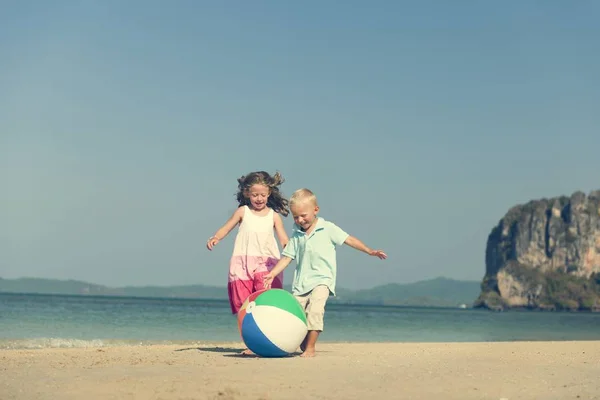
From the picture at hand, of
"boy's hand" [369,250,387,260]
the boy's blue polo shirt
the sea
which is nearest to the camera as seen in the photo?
"boy's hand" [369,250,387,260]

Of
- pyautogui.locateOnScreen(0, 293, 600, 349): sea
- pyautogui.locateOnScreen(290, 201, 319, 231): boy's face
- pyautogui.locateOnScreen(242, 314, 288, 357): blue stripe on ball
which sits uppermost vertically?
pyautogui.locateOnScreen(290, 201, 319, 231): boy's face

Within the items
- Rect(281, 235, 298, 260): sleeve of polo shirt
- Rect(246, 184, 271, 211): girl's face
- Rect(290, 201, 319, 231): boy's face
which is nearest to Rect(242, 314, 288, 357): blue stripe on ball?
Rect(281, 235, 298, 260): sleeve of polo shirt

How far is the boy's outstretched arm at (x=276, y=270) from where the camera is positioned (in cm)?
992

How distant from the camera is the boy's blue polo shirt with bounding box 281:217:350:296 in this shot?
9.84 metres

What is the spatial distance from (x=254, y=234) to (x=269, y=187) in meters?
0.65

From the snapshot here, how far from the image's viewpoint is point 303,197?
32.4 feet

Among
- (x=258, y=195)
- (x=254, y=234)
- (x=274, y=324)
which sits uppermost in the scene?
(x=258, y=195)

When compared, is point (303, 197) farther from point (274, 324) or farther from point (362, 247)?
point (274, 324)

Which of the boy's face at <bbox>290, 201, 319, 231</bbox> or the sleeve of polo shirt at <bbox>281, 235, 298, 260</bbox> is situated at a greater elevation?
the boy's face at <bbox>290, 201, 319, 231</bbox>

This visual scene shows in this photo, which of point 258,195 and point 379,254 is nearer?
point 379,254

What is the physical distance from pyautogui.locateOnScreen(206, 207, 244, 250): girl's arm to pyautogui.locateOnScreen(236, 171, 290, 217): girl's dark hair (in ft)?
0.75

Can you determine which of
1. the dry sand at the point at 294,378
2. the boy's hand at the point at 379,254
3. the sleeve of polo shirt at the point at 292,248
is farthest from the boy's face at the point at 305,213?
the dry sand at the point at 294,378

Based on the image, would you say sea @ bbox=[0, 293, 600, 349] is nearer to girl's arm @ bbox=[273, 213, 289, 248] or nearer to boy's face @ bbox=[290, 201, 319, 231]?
girl's arm @ bbox=[273, 213, 289, 248]

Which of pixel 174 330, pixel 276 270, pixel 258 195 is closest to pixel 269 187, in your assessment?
pixel 258 195
